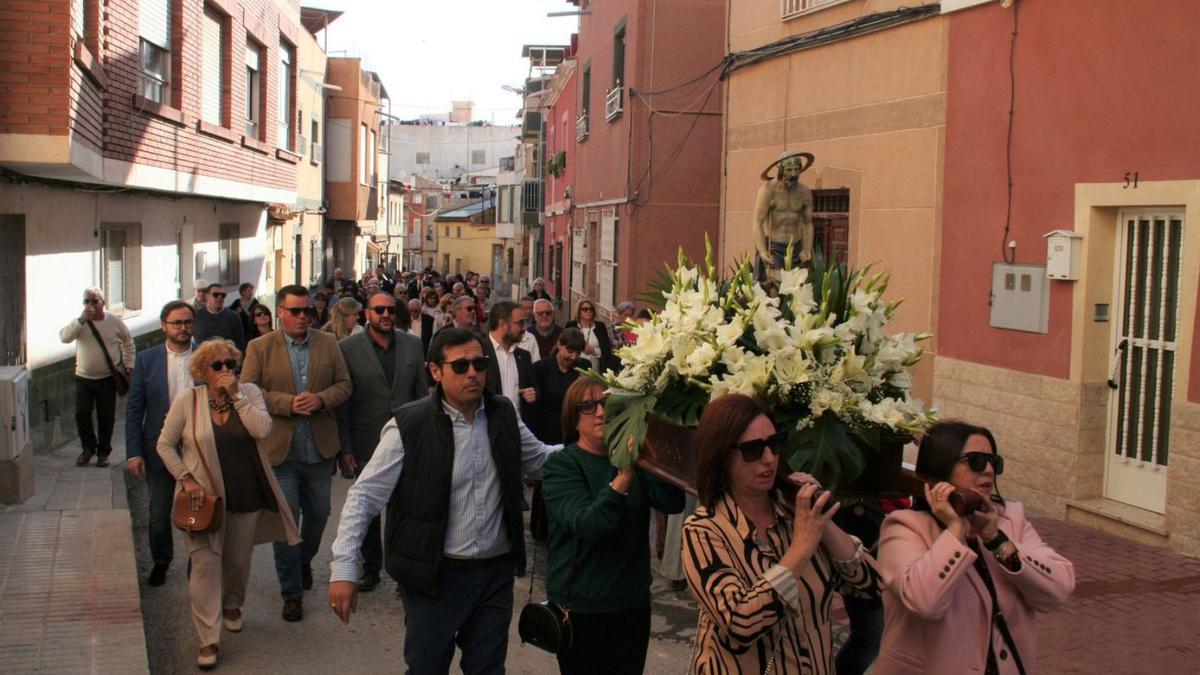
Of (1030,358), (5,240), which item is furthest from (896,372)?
(5,240)

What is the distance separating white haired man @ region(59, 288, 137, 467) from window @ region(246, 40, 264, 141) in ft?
36.5

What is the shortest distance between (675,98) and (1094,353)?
11427 mm

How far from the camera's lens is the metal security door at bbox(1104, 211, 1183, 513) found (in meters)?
8.90

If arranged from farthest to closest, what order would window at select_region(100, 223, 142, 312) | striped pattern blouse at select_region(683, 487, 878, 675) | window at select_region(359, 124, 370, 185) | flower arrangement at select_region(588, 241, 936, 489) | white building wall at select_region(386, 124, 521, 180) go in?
white building wall at select_region(386, 124, 521, 180) < window at select_region(359, 124, 370, 185) < window at select_region(100, 223, 142, 312) < flower arrangement at select_region(588, 241, 936, 489) < striped pattern blouse at select_region(683, 487, 878, 675)

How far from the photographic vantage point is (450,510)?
4875mm

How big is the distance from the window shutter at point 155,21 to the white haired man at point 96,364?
5239 millimetres

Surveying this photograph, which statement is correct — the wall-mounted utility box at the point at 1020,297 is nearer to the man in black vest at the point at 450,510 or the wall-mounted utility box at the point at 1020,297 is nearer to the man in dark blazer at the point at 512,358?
the man in dark blazer at the point at 512,358

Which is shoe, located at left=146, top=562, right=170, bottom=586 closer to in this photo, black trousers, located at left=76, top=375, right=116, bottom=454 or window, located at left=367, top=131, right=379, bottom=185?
black trousers, located at left=76, top=375, right=116, bottom=454

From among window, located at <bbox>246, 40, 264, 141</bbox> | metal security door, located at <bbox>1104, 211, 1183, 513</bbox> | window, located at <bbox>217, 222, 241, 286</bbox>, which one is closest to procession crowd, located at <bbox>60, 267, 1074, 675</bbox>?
metal security door, located at <bbox>1104, 211, 1183, 513</bbox>

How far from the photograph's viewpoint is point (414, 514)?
481cm

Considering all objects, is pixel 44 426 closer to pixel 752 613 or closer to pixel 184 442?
pixel 184 442

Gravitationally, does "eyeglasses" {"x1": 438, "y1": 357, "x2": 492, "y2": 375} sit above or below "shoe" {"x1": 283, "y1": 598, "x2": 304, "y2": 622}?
above

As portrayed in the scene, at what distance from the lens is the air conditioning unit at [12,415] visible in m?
9.30

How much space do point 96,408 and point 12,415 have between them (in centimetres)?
236
